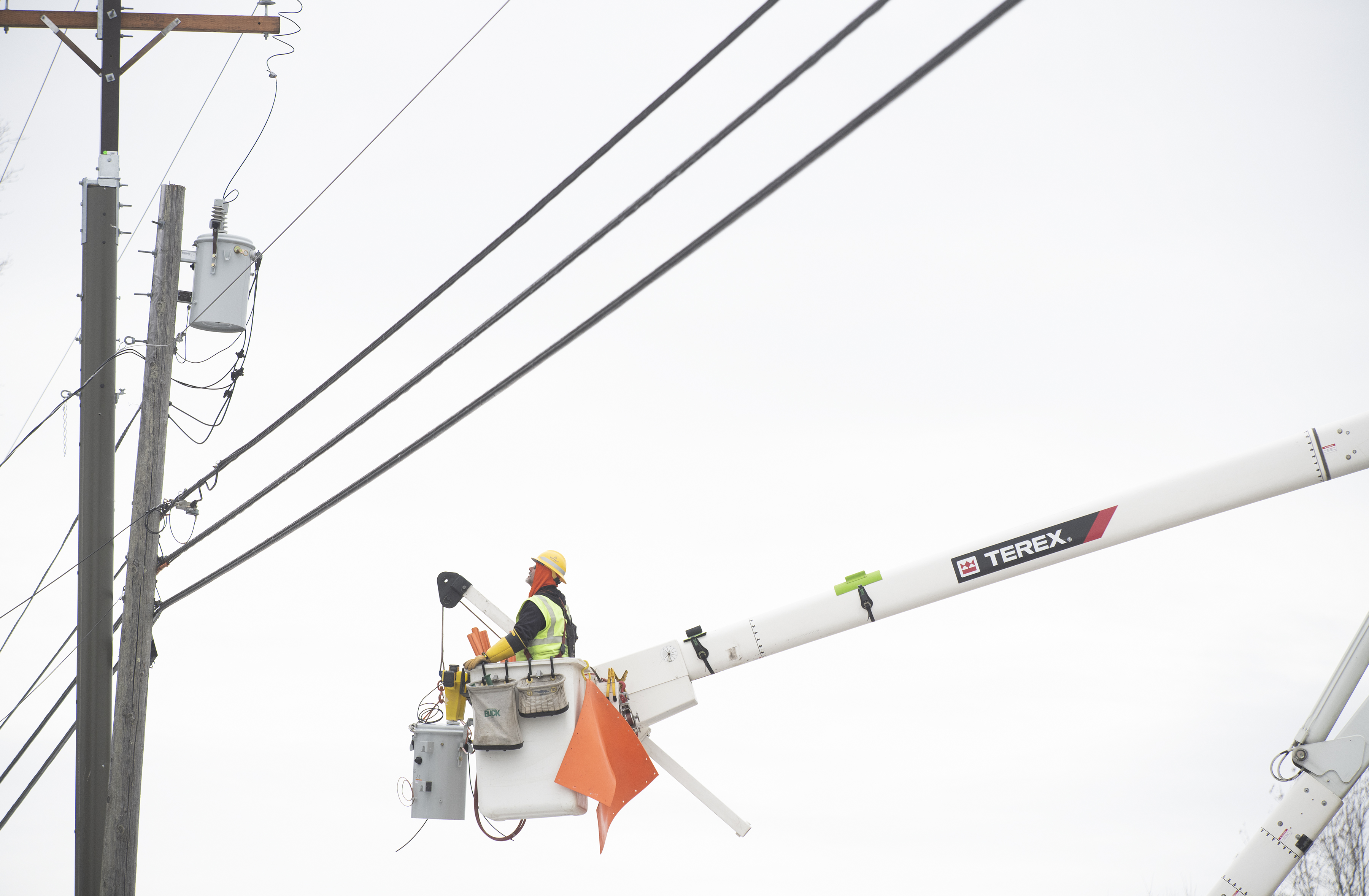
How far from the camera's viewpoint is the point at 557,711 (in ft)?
27.7

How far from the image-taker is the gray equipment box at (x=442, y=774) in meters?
8.94

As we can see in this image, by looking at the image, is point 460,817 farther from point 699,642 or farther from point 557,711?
point 699,642

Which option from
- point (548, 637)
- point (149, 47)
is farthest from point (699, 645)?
point (149, 47)

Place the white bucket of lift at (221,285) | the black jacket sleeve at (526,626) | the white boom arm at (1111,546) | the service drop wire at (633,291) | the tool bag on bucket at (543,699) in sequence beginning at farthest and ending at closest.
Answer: the white bucket of lift at (221,285)
the black jacket sleeve at (526,626)
the tool bag on bucket at (543,699)
the white boom arm at (1111,546)
the service drop wire at (633,291)

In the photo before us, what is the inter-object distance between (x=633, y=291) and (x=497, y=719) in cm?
329

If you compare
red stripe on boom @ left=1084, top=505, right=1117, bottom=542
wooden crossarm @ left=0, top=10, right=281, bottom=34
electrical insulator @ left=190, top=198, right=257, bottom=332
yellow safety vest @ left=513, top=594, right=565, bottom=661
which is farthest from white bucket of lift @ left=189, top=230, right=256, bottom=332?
red stripe on boom @ left=1084, top=505, right=1117, bottom=542

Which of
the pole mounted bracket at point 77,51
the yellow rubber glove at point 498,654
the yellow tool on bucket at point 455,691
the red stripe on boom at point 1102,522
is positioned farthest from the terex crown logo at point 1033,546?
the pole mounted bracket at point 77,51

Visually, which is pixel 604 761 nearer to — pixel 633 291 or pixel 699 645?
pixel 699 645

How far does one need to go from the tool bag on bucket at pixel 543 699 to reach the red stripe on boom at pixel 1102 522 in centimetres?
390

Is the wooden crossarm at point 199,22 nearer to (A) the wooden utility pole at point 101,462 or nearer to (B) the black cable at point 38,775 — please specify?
(A) the wooden utility pole at point 101,462

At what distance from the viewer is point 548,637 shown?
8875mm

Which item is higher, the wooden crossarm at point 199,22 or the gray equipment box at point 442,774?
the wooden crossarm at point 199,22

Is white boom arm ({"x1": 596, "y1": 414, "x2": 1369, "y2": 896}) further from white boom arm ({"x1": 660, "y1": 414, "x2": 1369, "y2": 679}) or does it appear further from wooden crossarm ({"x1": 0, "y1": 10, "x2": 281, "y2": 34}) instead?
wooden crossarm ({"x1": 0, "y1": 10, "x2": 281, "y2": 34})

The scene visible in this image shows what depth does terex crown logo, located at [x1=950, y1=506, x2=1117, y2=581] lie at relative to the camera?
8.58 meters
